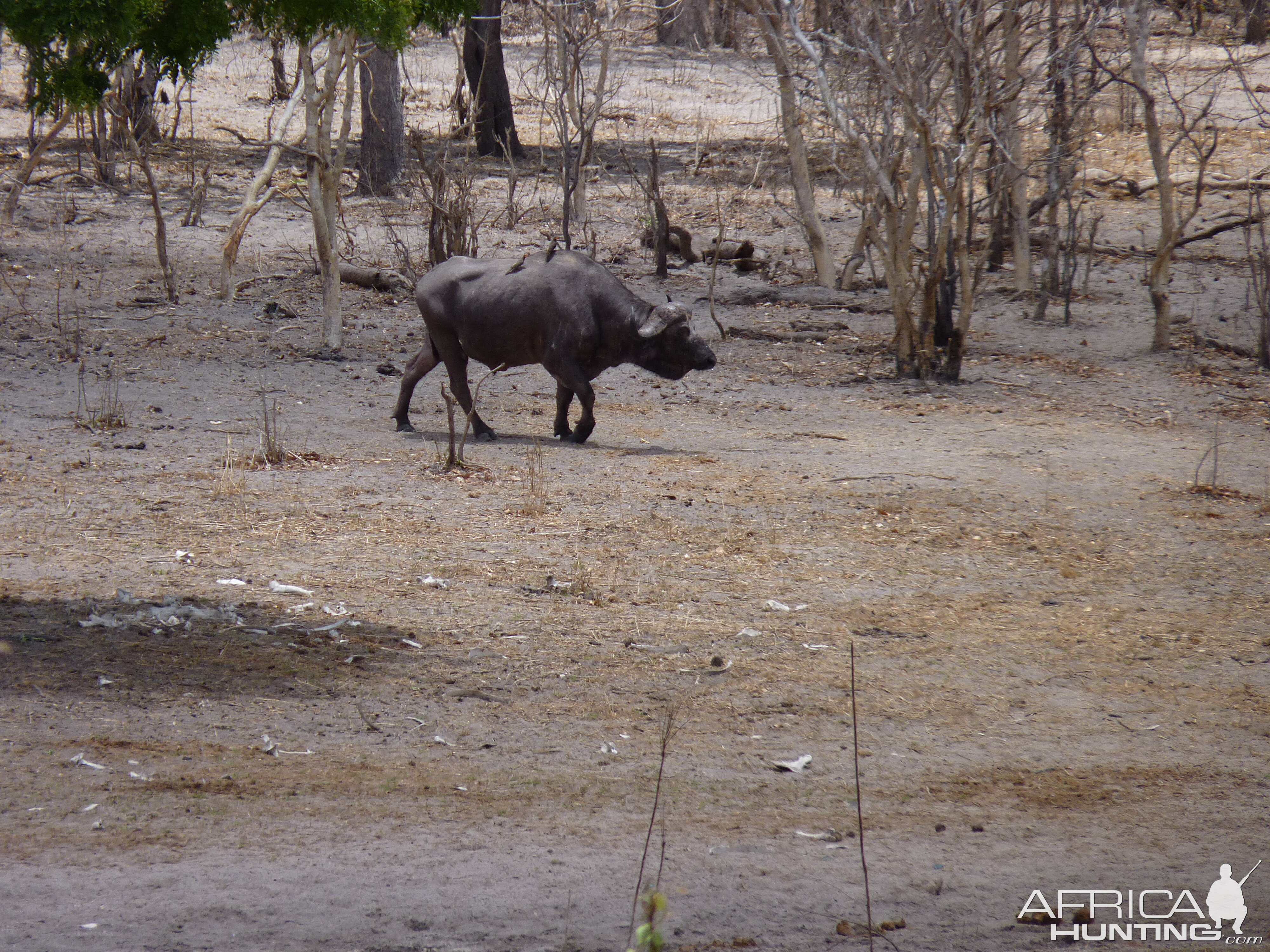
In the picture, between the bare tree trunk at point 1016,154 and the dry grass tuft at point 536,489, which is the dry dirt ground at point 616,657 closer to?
the dry grass tuft at point 536,489

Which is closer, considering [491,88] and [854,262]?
[854,262]

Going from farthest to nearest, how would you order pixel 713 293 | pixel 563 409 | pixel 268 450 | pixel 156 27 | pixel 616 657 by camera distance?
pixel 713 293 → pixel 563 409 → pixel 268 450 → pixel 616 657 → pixel 156 27

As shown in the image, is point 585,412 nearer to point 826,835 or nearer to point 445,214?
point 445,214

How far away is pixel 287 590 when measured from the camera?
6809 millimetres

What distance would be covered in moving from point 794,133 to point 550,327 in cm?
676

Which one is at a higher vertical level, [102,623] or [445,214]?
[445,214]

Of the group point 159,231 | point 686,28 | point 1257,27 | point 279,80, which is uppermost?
point 1257,27

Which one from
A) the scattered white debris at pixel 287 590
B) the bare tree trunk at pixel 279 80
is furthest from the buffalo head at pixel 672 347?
the bare tree trunk at pixel 279 80

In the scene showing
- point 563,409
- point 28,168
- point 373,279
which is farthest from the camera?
point 373,279

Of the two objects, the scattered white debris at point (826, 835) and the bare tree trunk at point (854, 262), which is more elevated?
the bare tree trunk at point (854, 262)

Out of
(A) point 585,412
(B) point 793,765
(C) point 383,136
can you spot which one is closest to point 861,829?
(B) point 793,765

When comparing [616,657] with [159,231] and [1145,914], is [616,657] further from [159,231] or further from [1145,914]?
[159,231]

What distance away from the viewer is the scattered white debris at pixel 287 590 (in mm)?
6762

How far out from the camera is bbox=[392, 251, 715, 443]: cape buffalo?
10773mm
